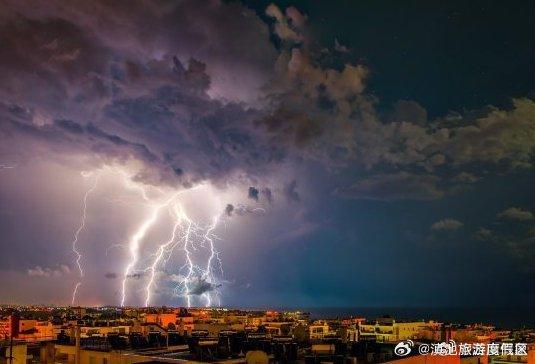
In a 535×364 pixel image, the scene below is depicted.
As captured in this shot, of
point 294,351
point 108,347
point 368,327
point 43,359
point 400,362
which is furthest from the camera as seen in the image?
point 368,327

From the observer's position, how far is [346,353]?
21781mm

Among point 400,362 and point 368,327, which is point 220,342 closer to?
point 400,362

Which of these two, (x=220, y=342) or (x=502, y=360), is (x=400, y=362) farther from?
(x=502, y=360)

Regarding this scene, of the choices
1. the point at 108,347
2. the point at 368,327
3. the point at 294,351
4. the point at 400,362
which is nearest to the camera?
the point at 400,362

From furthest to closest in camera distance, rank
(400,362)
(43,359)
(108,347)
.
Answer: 1. (108,347)
2. (43,359)
3. (400,362)

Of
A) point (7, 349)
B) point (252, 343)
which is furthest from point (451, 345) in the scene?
point (7, 349)

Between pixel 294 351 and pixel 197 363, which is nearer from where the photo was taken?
pixel 197 363

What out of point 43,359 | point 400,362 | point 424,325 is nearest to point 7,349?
point 43,359

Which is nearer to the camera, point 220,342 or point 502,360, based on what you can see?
point 220,342

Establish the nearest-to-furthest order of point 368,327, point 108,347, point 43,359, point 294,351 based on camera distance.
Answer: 1. point 294,351
2. point 43,359
3. point 108,347
4. point 368,327

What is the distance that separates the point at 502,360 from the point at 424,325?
34168 millimetres

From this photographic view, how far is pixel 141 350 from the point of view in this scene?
24391 mm

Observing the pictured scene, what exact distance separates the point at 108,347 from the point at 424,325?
140ft

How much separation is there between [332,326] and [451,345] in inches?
1672
